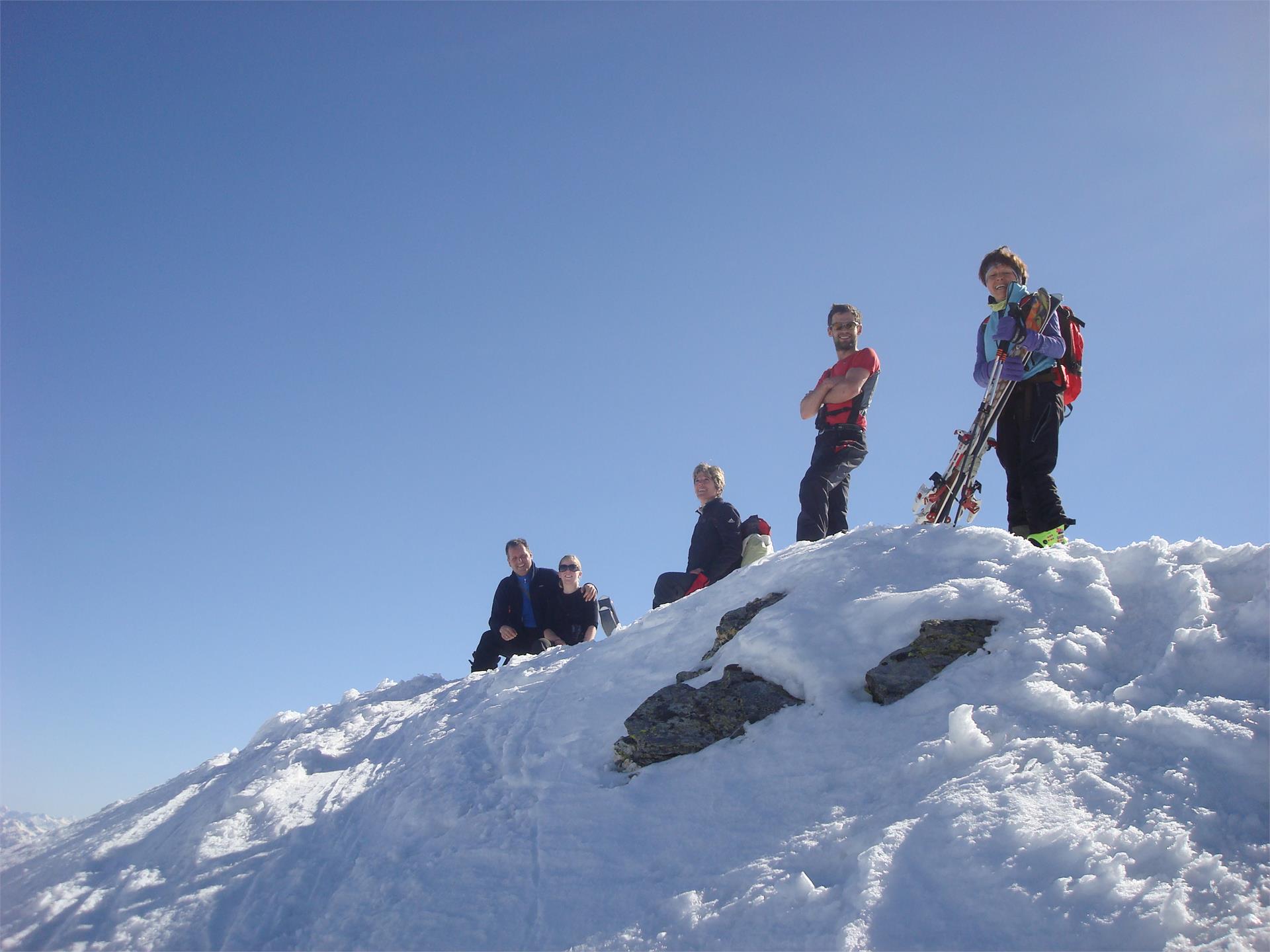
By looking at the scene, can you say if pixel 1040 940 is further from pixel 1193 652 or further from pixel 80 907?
pixel 80 907

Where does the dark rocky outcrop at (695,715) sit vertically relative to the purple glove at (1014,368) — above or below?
below

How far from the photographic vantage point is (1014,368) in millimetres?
6051

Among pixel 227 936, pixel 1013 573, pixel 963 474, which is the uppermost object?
pixel 963 474

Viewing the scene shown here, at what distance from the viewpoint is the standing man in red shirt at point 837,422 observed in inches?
289

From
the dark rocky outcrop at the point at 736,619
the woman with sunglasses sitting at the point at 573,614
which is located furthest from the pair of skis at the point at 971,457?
the woman with sunglasses sitting at the point at 573,614

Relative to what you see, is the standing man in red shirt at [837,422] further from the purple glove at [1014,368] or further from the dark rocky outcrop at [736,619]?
the dark rocky outcrop at [736,619]

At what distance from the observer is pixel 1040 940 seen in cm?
272

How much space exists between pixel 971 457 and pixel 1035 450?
0.61 metres

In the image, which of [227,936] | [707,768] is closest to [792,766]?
[707,768]

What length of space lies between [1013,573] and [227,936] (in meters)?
4.89

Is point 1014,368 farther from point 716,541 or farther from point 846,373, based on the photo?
point 716,541

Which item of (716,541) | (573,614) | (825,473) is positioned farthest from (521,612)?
(825,473)

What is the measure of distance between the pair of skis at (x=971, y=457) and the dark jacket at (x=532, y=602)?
427 centimetres

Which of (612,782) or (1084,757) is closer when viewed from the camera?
(1084,757)
